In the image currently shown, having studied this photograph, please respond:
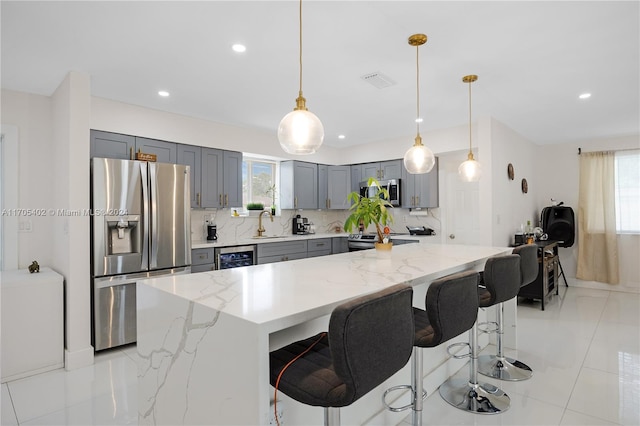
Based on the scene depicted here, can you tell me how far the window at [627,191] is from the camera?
5.48 m

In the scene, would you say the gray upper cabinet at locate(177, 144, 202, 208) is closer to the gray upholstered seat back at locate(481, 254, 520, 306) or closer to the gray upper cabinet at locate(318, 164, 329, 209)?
the gray upper cabinet at locate(318, 164, 329, 209)

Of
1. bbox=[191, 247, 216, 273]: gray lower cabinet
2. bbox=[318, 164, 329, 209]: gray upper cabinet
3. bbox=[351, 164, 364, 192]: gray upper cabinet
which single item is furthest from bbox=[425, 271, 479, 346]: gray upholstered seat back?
bbox=[351, 164, 364, 192]: gray upper cabinet

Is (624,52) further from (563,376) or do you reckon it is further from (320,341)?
(320,341)

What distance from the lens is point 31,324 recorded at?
9.34 ft

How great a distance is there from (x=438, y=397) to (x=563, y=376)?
1.11 meters

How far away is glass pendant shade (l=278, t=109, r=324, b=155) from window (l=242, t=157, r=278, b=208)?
3490 millimetres

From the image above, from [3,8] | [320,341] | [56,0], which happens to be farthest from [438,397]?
[3,8]

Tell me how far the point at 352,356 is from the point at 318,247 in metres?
4.39

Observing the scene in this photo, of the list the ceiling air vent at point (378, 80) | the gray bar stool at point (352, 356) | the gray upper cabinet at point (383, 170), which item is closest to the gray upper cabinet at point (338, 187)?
the gray upper cabinet at point (383, 170)

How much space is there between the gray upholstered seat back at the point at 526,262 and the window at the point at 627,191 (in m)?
4.08

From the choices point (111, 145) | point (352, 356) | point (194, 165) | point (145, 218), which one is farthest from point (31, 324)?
point (352, 356)

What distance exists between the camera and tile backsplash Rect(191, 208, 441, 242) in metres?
4.66

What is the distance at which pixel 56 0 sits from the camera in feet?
6.64

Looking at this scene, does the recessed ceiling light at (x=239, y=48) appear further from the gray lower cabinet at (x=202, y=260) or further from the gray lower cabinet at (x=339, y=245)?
the gray lower cabinet at (x=339, y=245)
